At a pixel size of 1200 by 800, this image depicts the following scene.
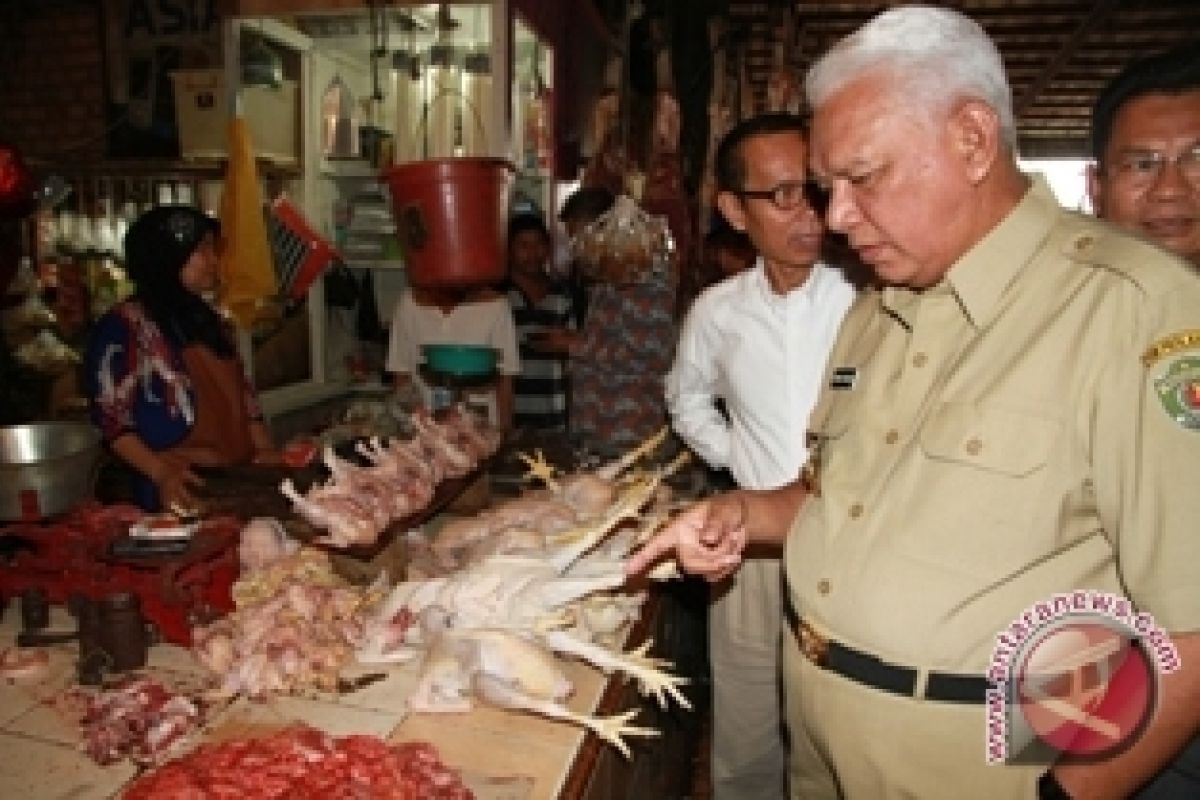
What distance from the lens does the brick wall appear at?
23.8ft

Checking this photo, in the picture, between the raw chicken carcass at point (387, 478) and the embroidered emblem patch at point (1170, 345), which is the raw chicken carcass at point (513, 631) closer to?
the raw chicken carcass at point (387, 478)

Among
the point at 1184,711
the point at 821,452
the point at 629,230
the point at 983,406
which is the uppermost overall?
the point at 629,230

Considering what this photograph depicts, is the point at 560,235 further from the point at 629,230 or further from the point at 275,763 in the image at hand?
the point at 275,763

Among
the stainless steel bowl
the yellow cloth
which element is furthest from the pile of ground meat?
the yellow cloth

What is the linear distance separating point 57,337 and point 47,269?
65 centimetres

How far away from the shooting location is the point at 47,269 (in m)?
7.03

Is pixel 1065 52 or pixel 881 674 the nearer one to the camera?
pixel 881 674

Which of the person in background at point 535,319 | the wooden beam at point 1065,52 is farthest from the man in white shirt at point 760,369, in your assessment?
the wooden beam at point 1065,52

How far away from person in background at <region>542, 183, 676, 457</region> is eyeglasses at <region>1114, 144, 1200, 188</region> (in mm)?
2835

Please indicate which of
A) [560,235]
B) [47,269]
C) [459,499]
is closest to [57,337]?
[47,269]

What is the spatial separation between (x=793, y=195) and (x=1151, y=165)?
1101 mm

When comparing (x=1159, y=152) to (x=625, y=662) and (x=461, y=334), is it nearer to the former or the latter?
(x=625, y=662)

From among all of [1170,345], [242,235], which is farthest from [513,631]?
[242,235]

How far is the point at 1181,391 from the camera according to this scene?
Answer: 4.34ft
